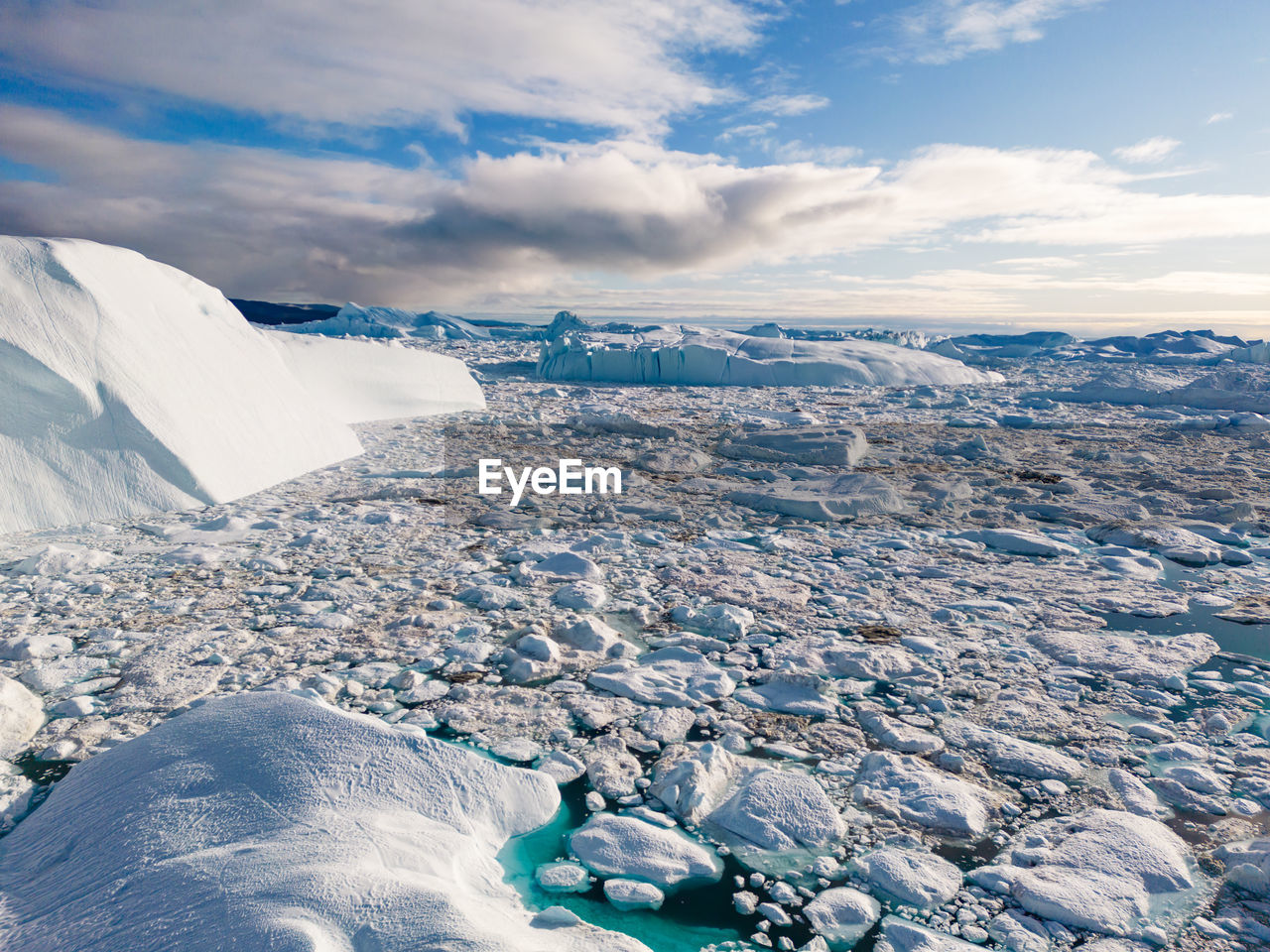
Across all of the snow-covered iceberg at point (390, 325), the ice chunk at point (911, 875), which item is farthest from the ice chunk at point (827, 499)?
the snow-covered iceberg at point (390, 325)

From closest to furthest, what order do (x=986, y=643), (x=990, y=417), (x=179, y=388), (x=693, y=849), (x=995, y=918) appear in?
1. (x=995, y=918)
2. (x=693, y=849)
3. (x=986, y=643)
4. (x=179, y=388)
5. (x=990, y=417)

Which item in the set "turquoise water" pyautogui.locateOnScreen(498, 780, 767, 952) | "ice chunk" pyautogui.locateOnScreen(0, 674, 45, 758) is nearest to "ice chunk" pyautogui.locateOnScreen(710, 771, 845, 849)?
"turquoise water" pyautogui.locateOnScreen(498, 780, 767, 952)

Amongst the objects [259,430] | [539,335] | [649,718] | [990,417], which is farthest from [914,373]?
[539,335]

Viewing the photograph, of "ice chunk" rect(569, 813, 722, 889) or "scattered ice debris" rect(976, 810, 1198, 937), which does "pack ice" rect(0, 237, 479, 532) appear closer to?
"ice chunk" rect(569, 813, 722, 889)

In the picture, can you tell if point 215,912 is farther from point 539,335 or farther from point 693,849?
point 539,335

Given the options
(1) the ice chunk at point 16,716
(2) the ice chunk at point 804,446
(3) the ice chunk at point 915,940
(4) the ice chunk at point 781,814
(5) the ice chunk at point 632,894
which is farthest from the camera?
(2) the ice chunk at point 804,446

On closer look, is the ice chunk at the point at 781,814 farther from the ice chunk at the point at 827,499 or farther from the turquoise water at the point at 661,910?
the ice chunk at the point at 827,499

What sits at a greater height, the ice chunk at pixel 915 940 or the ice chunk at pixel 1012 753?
the ice chunk at pixel 1012 753
